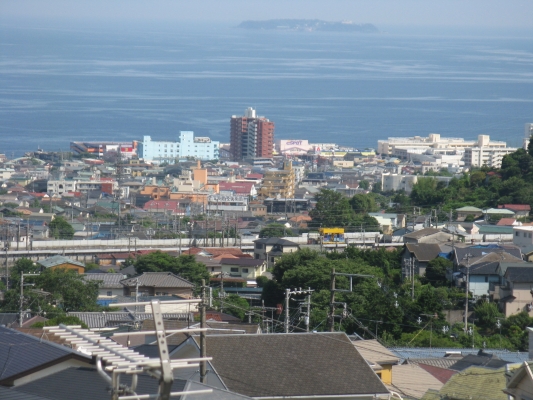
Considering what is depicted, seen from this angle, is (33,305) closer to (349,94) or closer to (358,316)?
(358,316)

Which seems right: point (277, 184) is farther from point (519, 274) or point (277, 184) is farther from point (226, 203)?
point (519, 274)

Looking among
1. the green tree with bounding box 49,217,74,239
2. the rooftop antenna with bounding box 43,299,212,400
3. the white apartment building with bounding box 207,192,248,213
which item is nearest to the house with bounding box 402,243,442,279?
the green tree with bounding box 49,217,74,239

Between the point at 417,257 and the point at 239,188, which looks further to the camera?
the point at 239,188

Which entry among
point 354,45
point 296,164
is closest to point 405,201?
point 296,164

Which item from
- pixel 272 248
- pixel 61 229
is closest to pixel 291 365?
pixel 272 248

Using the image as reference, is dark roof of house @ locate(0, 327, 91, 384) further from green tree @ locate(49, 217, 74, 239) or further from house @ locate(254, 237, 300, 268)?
green tree @ locate(49, 217, 74, 239)
